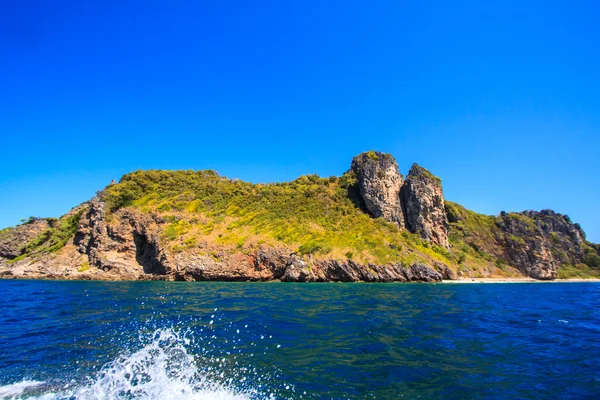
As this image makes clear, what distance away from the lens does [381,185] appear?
88625mm

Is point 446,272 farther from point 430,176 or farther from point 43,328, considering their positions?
point 43,328

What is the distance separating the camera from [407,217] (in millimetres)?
88812

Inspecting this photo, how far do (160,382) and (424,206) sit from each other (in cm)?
8753

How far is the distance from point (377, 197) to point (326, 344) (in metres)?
77.6

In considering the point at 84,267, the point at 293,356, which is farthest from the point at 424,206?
the point at 84,267

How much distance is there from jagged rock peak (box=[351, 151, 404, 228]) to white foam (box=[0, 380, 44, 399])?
81.9 meters

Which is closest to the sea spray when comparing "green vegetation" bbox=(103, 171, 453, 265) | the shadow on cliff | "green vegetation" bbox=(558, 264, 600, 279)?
"green vegetation" bbox=(103, 171, 453, 265)

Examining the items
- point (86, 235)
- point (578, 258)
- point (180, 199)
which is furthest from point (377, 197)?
point (578, 258)

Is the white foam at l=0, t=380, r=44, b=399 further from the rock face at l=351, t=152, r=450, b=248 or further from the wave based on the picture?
the rock face at l=351, t=152, r=450, b=248

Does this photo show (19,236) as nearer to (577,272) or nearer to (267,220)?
→ (267,220)

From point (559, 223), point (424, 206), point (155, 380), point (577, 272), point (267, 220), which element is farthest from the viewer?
point (559, 223)

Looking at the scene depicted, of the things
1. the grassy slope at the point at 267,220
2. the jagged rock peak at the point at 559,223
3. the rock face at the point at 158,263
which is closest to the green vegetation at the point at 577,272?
the jagged rock peak at the point at 559,223

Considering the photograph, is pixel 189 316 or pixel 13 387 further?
pixel 189 316

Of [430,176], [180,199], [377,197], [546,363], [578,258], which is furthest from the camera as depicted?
[578,258]
